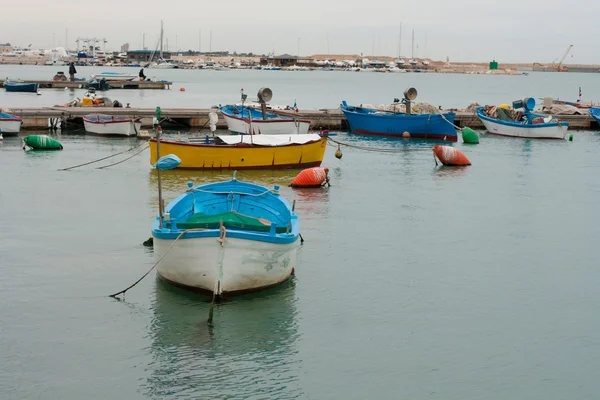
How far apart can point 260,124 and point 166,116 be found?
10.3 meters

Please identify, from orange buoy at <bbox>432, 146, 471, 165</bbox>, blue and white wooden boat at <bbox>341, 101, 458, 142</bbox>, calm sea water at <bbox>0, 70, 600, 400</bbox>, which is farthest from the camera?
blue and white wooden boat at <bbox>341, 101, 458, 142</bbox>

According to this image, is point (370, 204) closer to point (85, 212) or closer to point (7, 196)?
point (85, 212)

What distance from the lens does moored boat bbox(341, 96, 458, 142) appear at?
49.0 meters

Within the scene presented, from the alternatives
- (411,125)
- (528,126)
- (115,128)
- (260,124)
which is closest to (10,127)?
(115,128)

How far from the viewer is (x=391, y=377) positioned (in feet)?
44.0

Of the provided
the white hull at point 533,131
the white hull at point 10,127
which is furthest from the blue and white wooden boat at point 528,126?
the white hull at point 10,127

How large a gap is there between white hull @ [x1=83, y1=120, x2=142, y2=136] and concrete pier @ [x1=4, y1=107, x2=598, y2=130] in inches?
117

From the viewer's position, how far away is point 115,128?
45.2 m

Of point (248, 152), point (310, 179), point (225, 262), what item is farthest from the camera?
point (248, 152)

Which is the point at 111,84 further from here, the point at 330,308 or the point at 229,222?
the point at 330,308

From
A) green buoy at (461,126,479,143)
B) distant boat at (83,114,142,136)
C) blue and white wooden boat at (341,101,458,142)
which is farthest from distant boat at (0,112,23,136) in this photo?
green buoy at (461,126,479,143)

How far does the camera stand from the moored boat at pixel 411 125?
49.0 metres

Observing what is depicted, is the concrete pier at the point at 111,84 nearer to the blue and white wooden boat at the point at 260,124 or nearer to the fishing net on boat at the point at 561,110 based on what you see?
the blue and white wooden boat at the point at 260,124

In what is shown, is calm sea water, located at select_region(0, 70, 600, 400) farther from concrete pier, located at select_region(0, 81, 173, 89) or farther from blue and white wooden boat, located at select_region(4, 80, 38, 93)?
concrete pier, located at select_region(0, 81, 173, 89)
